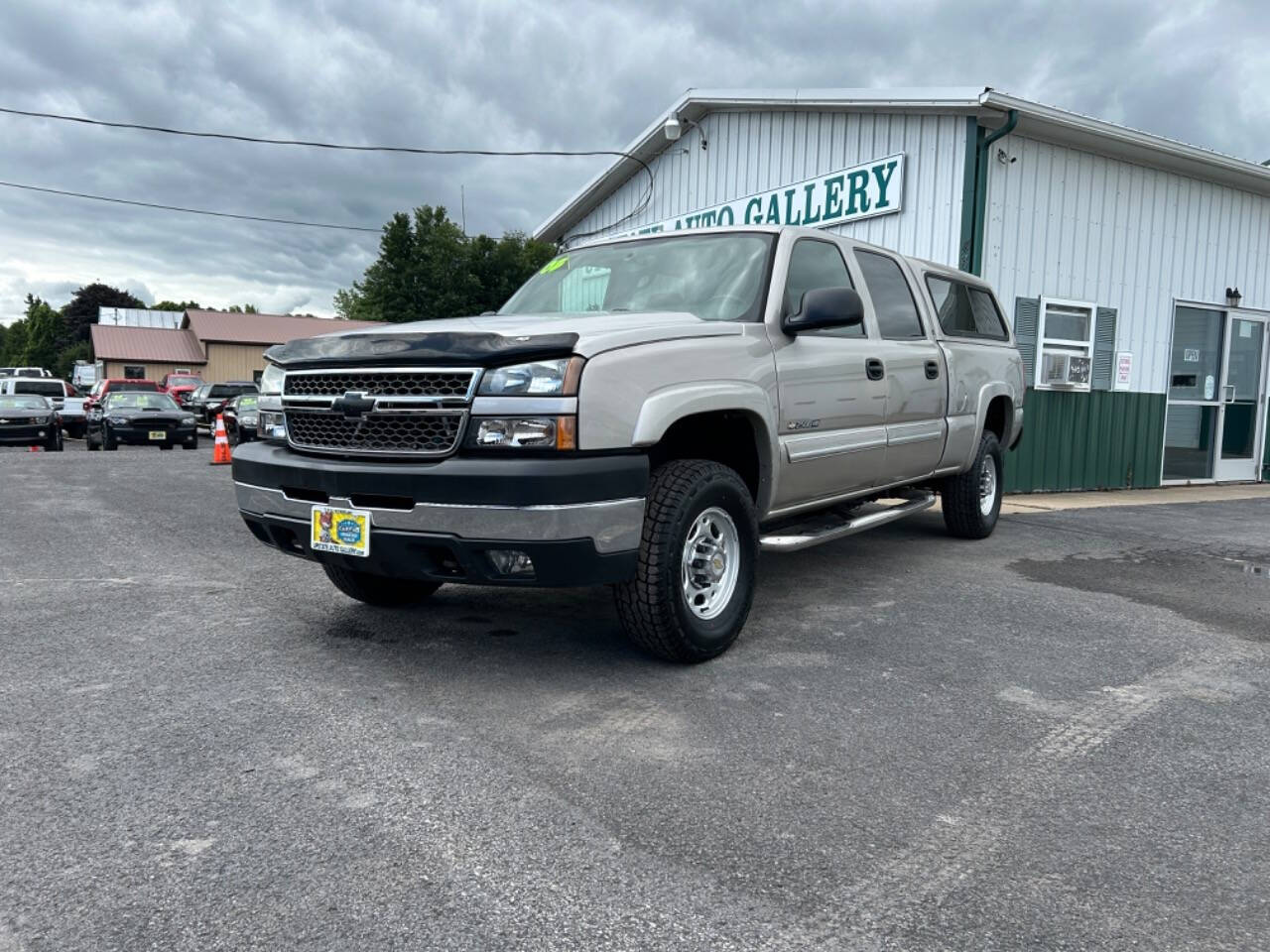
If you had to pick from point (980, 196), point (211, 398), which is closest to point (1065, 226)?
point (980, 196)

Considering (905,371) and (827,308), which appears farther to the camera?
(905,371)

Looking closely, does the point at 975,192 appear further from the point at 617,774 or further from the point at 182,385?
the point at 182,385

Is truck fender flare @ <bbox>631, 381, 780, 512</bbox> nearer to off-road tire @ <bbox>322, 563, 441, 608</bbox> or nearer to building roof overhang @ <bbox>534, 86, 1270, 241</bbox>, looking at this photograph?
Answer: off-road tire @ <bbox>322, 563, 441, 608</bbox>

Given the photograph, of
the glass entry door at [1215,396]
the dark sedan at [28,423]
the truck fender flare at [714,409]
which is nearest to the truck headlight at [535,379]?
the truck fender flare at [714,409]

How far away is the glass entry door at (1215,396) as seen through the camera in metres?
12.3

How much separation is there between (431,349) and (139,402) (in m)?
19.1

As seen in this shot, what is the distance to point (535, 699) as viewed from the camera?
3.46 meters

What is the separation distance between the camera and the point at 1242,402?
13008 mm

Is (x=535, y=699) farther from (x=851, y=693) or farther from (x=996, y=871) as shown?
(x=996, y=871)

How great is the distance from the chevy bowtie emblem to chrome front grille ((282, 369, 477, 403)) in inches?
0.9

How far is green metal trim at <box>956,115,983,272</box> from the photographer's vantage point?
31.3 ft

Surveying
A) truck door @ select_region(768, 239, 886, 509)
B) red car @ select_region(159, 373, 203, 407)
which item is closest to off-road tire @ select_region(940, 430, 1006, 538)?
truck door @ select_region(768, 239, 886, 509)

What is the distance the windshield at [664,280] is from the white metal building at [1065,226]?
5.70 m

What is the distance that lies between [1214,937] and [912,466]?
3892 mm
